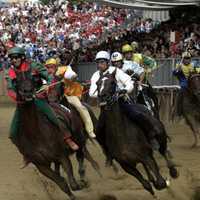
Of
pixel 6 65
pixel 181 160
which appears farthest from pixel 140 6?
pixel 181 160

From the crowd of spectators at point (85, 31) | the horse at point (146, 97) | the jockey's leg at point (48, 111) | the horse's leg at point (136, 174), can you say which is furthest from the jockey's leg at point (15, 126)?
the crowd of spectators at point (85, 31)

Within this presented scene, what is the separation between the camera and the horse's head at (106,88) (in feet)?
26.6

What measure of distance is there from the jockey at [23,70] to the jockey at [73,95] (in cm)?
140

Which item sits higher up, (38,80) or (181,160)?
(38,80)

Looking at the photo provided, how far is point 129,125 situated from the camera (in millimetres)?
8695

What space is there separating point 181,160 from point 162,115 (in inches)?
285

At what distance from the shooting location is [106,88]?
8.13 meters

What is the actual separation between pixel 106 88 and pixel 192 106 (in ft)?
22.0

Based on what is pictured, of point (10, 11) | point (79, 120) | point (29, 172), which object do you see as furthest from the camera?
point (10, 11)

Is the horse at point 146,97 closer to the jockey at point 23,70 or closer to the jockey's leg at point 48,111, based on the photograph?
the jockey's leg at point 48,111

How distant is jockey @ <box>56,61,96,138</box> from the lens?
10.3 meters

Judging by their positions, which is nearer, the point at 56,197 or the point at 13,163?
the point at 56,197

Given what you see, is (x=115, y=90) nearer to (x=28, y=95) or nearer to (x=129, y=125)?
(x=129, y=125)

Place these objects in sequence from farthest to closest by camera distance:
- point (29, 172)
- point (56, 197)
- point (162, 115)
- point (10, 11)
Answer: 1. point (10, 11)
2. point (162, 115)
3. point (29, 172)
4. point (56, 197)
